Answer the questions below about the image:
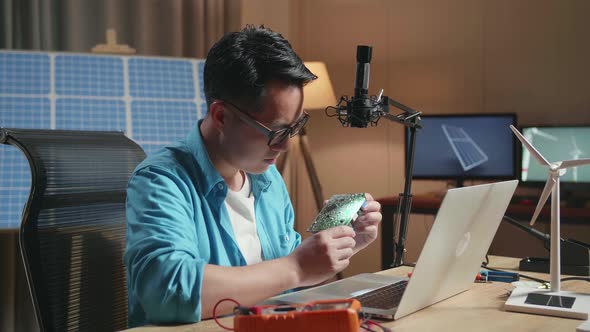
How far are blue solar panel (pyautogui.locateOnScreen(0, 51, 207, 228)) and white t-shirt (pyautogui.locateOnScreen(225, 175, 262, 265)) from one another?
1364 mm

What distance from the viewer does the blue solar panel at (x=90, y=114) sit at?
9.04 feet

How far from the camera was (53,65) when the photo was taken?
2.84 m

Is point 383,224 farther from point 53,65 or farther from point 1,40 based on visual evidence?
point 1,40

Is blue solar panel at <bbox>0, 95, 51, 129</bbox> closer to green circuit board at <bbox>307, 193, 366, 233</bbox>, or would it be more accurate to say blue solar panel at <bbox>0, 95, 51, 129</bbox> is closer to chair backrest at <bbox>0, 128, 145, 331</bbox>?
chair backrest at <bbox>0, 128, 145, 331</bbox>

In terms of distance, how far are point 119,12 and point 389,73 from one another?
5.48 ft

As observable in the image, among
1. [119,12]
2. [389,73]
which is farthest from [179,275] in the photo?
[389,73]

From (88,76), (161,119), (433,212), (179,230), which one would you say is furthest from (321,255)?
(433,212)

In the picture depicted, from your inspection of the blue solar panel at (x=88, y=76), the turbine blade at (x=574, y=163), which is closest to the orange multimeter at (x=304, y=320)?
the turbine blade at (x=574, y=163)

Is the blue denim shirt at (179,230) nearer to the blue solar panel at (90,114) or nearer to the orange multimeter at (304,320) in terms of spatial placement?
the orange multimeter at (304,320)

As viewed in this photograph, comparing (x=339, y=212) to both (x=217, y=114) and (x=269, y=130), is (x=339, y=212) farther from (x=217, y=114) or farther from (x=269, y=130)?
(x=217, y=114)

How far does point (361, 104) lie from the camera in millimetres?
1274

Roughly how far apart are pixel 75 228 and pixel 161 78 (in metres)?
1.77

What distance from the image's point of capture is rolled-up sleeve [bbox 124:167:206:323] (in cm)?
111

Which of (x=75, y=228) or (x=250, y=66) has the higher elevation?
(x=250, y=66)
